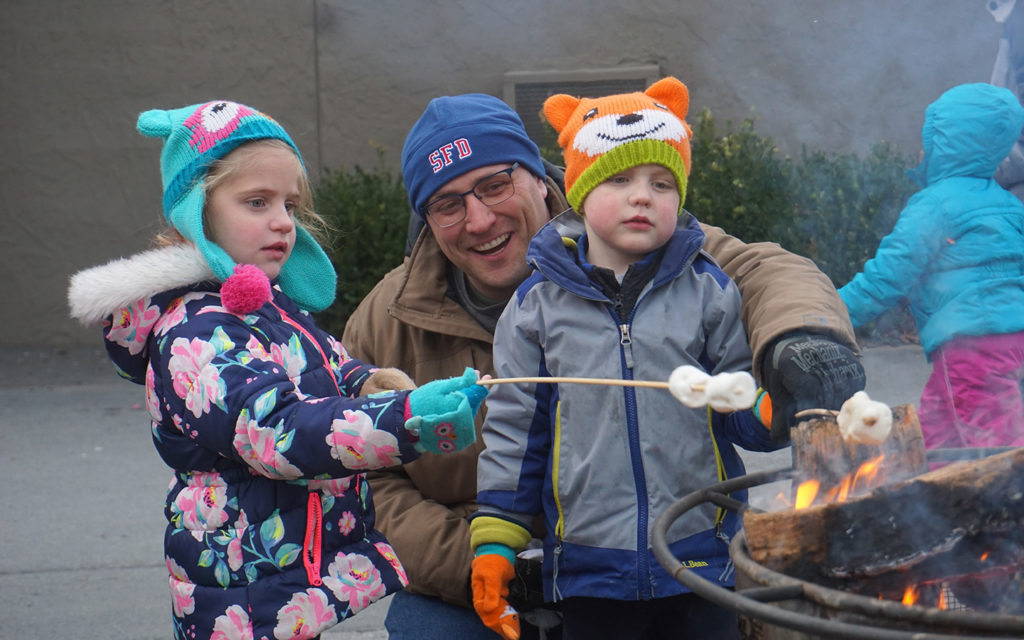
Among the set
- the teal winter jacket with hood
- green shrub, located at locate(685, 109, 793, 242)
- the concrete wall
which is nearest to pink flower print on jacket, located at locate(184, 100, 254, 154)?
the teal winter jacket with hood

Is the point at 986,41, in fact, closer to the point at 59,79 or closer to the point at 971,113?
the point at 971,113

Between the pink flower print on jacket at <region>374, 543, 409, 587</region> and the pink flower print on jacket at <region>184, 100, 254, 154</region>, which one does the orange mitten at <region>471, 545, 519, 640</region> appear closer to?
the pink flower print on jacket at <region>374, 543, 409, 587</region>

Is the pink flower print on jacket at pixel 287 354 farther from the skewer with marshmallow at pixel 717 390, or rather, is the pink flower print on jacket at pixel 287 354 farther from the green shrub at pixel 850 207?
the green shrub at pixel 850 207

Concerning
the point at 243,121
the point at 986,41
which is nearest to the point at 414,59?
the point at 986,41

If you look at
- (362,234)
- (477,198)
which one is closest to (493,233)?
(477,198)

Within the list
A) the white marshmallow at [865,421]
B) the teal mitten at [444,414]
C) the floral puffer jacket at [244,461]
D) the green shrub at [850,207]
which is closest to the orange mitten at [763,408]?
the white marshmallow at [865,421]

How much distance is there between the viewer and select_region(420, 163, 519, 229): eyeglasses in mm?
2672

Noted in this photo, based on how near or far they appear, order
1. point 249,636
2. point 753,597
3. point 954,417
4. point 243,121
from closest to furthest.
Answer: point 753,597 < point 249,636 < point 243,121 < point 954,417

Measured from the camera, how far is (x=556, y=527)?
2.31 meters

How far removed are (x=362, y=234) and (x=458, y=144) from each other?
4.12 meters

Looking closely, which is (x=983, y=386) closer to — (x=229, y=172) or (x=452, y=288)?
(x=452, y=288)

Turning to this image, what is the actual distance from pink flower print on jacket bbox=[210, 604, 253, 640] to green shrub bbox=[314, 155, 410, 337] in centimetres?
455

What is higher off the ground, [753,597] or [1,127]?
[1,127]

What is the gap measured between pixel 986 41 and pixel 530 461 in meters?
3.39
